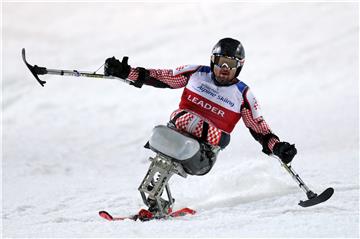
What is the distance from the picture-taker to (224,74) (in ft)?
17.2

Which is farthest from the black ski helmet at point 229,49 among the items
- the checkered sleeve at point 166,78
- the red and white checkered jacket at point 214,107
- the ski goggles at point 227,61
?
the checkered sleeve at point 166,78

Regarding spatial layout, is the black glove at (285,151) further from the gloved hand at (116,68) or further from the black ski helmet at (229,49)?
the gloved hand at (116,68)

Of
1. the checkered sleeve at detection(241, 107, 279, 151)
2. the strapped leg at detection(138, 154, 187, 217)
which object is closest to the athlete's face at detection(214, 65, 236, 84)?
the checkered sleeve at detection(241, 107, 279, 151)

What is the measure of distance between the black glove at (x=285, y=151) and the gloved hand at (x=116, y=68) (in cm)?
158

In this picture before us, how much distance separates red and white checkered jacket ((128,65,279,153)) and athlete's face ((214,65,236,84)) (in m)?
0.07

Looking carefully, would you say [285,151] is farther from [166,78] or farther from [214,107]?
[166,78]

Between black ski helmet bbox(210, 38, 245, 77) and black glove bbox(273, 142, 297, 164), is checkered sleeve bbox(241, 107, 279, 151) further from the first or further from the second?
black ski helmet bbox(210, 38, 245, 77)

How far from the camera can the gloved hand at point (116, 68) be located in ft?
17.4

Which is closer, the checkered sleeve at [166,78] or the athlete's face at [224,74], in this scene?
the athlete's face at [224,74]

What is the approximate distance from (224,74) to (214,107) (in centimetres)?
32

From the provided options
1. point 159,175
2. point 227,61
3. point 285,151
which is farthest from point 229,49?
point 159,175

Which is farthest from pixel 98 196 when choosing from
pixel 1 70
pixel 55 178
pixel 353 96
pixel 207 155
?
pixel 1 70

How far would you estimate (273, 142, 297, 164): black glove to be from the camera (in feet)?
16.7

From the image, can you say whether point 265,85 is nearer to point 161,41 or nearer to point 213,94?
point 161,41
